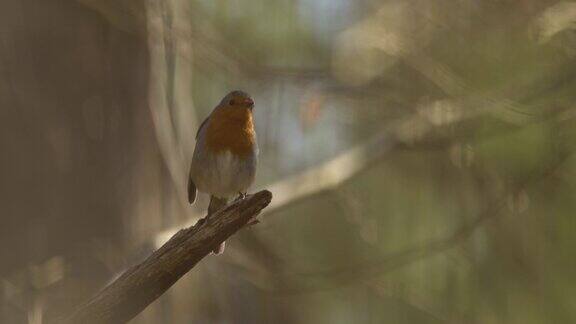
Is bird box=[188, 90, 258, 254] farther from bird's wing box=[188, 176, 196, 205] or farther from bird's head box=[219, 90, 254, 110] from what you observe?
bird's wing box=[188, 176, 196, 205]

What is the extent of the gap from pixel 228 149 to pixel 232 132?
9 cm

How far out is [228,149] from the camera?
4758mm

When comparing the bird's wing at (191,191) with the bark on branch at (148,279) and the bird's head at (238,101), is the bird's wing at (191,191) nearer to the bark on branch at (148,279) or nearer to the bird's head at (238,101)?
the bird's head at (238,101)

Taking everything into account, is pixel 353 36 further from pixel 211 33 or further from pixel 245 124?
pixel 245 124

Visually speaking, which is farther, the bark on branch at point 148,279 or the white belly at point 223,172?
Answer: the white belly at point 223,172

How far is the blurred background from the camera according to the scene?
13.5 feet

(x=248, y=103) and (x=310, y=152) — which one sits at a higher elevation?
(x=248, y=103)

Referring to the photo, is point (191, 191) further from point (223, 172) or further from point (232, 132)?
point (232, 132)

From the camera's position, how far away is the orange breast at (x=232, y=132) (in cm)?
475

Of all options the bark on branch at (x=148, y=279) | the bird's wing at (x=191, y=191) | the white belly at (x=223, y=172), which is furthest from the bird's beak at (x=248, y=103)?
the bark on branch at (x=148, y=279)

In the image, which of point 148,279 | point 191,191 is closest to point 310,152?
point 191,191

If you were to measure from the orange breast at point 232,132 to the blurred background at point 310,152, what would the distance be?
0.63 ft

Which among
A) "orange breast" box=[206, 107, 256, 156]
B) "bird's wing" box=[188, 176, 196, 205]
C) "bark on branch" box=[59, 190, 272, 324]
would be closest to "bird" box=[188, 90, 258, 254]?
"orange breast" box=[206, 107, 256, 156]

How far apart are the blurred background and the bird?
6.7 inches
